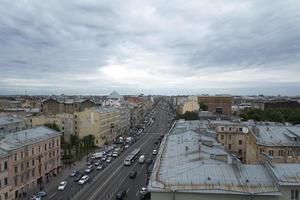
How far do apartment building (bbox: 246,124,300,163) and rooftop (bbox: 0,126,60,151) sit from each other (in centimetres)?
3087

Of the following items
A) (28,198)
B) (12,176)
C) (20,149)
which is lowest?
(28,198)

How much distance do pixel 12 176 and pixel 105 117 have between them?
168 ft

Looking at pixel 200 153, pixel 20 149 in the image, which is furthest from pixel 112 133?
pixel 200 153

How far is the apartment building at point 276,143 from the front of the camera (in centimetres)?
4564

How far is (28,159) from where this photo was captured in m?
49.8

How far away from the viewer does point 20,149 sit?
47469 millimetres

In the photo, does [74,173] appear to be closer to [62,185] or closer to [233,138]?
[62,185]

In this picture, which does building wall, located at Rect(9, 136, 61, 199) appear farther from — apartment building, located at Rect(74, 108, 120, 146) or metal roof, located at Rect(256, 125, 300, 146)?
metal roof, located at Rect(256, 125, 300, 146)

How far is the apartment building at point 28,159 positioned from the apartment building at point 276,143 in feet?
99.3

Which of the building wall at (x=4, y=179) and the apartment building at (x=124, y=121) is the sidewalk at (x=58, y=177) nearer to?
the building wall at (x=4, y=179)

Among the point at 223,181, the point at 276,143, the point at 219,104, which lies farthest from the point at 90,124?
the point at 219,104

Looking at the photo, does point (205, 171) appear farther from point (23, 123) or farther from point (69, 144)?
point (23, 123)

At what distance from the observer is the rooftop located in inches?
1820

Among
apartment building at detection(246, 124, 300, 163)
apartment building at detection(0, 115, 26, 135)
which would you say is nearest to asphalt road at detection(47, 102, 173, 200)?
apartment building at detection(246, 124, 300, 163)
